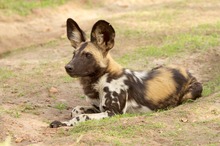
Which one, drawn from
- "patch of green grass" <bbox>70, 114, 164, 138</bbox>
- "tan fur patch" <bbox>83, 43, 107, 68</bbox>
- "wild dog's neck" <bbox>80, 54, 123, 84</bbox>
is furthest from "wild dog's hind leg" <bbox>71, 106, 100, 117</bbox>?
"patch of green grass" <bbox>70, 114, 164, 138</bbox>

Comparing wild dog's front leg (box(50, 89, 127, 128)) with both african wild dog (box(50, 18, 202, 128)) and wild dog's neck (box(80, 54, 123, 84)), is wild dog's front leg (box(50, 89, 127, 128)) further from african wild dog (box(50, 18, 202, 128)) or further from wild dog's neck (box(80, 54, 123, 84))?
wild dog's neck (box(80, 54, 123, 84))

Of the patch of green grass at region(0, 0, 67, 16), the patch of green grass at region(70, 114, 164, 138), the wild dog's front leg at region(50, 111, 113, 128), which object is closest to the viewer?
the patch of green grass at region(70, 114, 164, 138)

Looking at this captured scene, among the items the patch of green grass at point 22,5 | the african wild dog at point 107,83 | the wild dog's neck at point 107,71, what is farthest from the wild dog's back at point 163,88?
the patch of green grass at point 22,5

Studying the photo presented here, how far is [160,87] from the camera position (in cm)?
661

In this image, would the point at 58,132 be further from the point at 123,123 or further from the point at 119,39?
the point at 119,39

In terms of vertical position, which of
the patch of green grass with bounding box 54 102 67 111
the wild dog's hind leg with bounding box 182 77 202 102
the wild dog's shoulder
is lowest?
the patch of green grass with bounding box 54 102 67 111

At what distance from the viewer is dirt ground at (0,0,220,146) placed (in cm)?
523

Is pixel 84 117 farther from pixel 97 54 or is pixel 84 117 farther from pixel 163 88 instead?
Result: pixel 163 88

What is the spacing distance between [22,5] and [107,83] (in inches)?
306

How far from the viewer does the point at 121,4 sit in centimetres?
1526

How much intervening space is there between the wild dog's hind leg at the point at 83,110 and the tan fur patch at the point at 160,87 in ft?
1.98

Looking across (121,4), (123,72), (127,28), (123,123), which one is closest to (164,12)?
(127,28)

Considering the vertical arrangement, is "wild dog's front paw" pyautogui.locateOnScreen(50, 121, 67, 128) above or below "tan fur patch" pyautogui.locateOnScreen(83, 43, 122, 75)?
below

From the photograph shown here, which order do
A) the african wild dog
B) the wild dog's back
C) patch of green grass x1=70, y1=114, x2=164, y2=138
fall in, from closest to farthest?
patch of green grass x1=70, y1=114, x2=164, y2=138
the african wild dog
the wild dog's back
